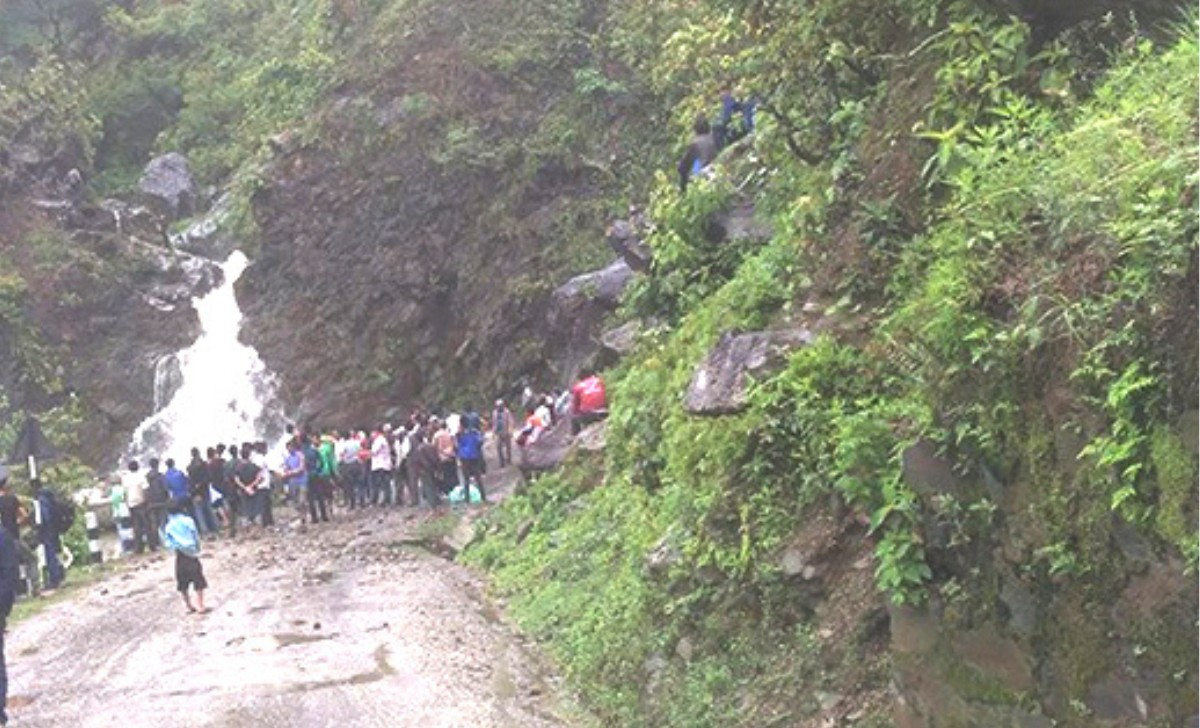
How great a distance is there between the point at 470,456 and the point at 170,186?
28.2m

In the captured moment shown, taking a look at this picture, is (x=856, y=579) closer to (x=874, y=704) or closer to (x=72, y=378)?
(x=874, y=704)

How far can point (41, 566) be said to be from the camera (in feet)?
66.3

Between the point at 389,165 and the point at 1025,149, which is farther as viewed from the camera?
the point at 389,165

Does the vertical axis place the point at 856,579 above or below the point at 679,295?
below

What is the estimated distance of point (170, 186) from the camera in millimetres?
47469

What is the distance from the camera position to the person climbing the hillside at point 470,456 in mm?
23062

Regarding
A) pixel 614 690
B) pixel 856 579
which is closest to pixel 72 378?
pixel 614 690

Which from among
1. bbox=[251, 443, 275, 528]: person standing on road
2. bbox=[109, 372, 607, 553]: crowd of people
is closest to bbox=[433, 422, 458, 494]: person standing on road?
bbox=[109, 372, 607, 553]: crowd of people

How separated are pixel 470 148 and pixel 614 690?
26.2 m

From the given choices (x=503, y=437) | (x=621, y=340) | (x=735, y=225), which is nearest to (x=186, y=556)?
(x=621, y=340)

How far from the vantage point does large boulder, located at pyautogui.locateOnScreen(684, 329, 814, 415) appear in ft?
29.0

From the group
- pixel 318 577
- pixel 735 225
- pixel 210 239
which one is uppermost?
pixel 210 239

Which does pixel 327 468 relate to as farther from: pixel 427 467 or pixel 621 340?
pixel 621 340

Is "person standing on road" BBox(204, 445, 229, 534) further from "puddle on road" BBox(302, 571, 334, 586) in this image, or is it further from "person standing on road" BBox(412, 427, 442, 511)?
"puddle on road" BBox(302, 571, 334, 586)
